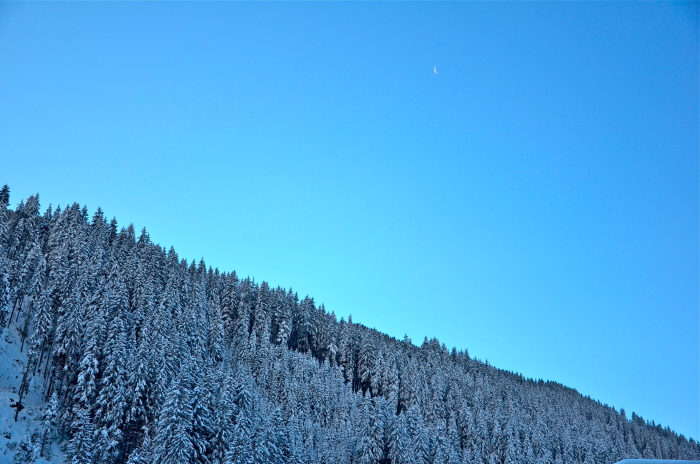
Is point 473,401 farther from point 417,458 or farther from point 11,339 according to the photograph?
point 11,339

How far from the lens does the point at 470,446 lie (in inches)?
3765

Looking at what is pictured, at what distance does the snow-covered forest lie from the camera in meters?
58.8

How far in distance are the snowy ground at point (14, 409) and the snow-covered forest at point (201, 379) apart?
380mm

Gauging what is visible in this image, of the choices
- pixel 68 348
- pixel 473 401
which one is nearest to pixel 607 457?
pixel 473 401

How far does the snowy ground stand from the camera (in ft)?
184

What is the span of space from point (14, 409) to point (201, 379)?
23504mm

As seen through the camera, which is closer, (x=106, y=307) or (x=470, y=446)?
(x=106, y=307)

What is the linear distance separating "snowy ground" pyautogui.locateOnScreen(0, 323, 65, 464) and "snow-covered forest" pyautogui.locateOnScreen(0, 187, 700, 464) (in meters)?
0.38

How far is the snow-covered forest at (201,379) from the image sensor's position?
5881cm

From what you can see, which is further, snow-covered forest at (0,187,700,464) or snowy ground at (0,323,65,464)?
snow-covered forest at (0,187,700,464)

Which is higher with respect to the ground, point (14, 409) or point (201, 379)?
point (201, 379)

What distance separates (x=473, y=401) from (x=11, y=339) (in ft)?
298

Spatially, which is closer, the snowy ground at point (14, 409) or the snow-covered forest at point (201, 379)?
the snowy ground at point (14, 409)

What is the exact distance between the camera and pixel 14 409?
63000 millimetres
